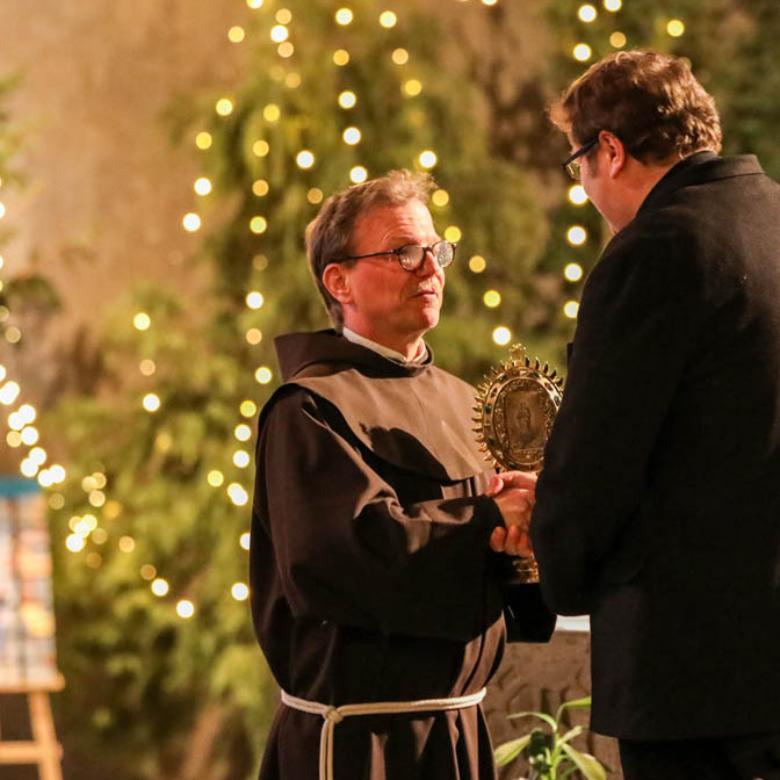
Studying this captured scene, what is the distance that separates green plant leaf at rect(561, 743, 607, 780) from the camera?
3174 millimetres

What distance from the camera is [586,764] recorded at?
3195 mm

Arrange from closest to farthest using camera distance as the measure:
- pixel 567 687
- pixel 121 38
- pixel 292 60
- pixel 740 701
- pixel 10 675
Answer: pixel 740 701
pixel 567 687
pixel 10 675
pixel 292 60
pixel 121 38

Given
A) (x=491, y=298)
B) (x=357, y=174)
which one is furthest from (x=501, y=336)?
(x=357, y=174)

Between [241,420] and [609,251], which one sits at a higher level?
[609,251]

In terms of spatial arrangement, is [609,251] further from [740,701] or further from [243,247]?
[243,247]

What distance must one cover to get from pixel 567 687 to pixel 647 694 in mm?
1184

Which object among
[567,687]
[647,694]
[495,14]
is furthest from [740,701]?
[495,14]

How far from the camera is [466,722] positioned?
8.97 feet

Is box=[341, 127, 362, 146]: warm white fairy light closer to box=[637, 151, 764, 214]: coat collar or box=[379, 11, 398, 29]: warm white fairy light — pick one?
box=[379, 11, 398, 29]: warm white fairy light

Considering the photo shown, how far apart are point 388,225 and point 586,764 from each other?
1215mm

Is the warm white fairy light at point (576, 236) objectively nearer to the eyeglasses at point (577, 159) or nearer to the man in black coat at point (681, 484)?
the eyeglasses at point (577, 159)

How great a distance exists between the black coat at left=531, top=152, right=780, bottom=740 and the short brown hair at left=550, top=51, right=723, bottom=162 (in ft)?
0.43

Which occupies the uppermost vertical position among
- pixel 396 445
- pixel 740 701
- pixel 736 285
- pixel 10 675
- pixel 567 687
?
pixel 736 285

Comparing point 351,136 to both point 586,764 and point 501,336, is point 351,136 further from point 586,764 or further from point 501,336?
point 586,764
